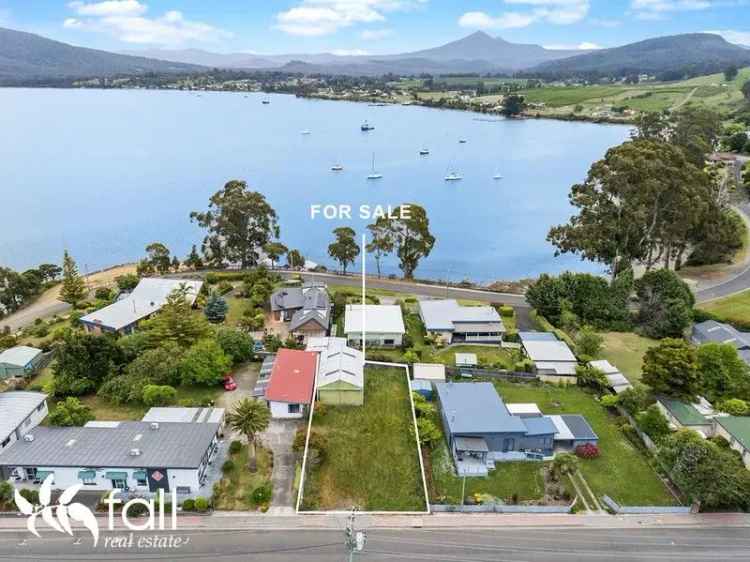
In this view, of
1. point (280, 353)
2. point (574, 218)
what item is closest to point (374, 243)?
point (574, 218)

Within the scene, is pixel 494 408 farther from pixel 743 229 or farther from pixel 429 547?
pixel 743 229

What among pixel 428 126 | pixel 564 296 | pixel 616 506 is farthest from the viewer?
pixel 428 126

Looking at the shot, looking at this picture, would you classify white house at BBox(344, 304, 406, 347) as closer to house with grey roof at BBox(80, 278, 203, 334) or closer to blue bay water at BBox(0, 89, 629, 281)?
house with grey roof at BBox(80, 278, 203, 334)

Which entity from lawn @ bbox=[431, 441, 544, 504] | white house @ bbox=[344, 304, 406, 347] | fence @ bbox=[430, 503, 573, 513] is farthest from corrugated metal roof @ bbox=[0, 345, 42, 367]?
fence @ bbox=[430, 503, 573, 513]

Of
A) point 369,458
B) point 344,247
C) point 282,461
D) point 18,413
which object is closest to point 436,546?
point 369,458

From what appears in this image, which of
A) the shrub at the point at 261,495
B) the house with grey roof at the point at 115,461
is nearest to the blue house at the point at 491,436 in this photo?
the shrub at the point at 261,495
